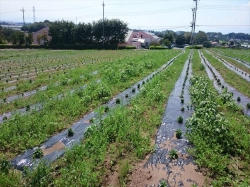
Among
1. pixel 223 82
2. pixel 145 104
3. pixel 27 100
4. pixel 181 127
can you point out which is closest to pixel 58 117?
pixel 27 100

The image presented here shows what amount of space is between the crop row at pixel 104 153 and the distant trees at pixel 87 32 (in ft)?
152

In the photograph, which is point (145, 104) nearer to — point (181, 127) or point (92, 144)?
point (181, 127)

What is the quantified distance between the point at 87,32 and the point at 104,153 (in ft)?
162

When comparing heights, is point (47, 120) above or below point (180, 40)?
below

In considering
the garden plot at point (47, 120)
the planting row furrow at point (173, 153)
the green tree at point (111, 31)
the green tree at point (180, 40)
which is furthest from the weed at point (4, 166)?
the green tree at point (180, 40)

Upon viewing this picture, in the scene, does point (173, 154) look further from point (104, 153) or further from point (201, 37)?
point (201, 37)

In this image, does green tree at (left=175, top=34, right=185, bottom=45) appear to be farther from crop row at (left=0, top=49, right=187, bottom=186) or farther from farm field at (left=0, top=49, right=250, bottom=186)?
crop row at (left=0, top=49, right=187, bottom=186)

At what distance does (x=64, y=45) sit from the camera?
166 feet

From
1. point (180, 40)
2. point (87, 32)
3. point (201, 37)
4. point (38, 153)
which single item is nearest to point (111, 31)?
point (87, 32)

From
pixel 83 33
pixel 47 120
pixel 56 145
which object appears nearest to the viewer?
pixel 56 145

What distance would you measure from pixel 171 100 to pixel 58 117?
17.8 feet

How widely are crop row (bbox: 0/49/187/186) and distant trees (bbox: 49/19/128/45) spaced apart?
1823 inches

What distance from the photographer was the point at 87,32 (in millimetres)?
51125

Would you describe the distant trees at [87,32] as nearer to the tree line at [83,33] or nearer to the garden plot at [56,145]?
the tree line at [83,33]
